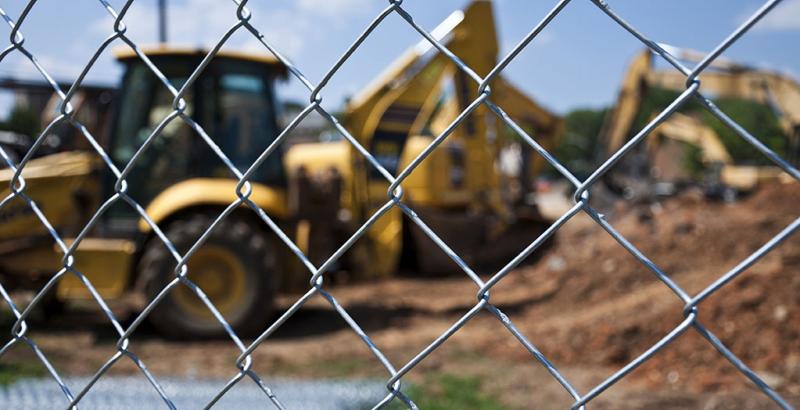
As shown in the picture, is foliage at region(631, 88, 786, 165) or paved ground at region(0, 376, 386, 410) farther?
foliage at region(631, 88, 786, 165)

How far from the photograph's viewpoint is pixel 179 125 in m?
5.93

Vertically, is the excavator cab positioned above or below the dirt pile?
above

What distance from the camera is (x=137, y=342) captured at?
591 cm

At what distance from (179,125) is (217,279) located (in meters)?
1.35

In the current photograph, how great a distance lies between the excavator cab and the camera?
6004mm

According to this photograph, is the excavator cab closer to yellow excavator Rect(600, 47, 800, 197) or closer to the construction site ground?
the construction site ground

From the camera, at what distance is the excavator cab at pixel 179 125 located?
6004 mm

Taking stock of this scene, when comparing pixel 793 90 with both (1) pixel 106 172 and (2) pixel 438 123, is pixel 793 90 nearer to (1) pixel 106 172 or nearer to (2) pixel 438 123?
(2) pixel 438 123

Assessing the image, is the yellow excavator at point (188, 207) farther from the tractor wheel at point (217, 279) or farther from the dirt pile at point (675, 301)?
the dirt pile at point (675, 301)

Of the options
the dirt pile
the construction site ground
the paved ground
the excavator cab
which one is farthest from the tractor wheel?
the paved ground

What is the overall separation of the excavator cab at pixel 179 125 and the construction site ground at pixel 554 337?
1.40 meters

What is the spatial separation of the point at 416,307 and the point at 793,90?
771 cm

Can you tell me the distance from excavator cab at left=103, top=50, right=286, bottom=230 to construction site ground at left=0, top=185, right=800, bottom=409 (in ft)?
4.61

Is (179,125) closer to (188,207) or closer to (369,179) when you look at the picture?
Answer: (188,207)
